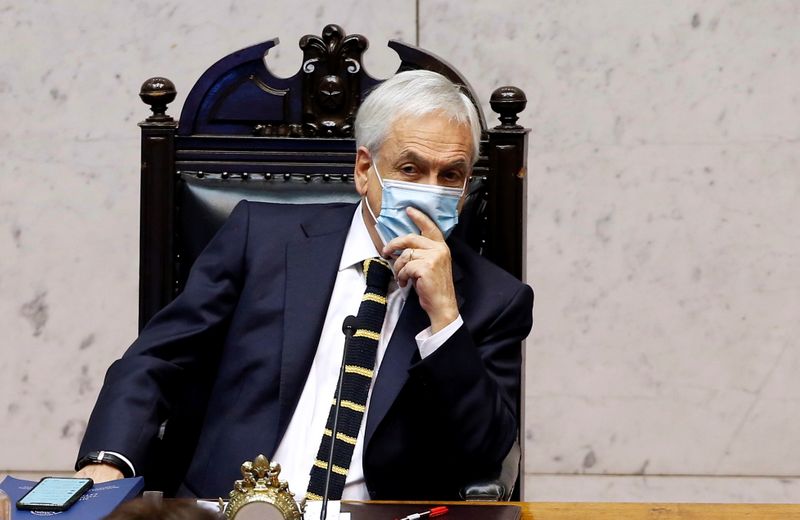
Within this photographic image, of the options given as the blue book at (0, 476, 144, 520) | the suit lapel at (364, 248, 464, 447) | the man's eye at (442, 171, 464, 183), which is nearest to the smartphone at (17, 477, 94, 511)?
the blue book at (0, 476, 144, 520)

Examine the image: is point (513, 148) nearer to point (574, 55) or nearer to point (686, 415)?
point (574, 55)

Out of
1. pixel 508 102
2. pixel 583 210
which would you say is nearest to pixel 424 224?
pixel 508 102

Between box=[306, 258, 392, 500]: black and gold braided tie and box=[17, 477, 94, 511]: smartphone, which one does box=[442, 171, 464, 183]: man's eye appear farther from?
box=[17, 477, 94, 511]: smartphone

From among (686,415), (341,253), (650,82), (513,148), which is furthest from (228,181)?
(686,415)

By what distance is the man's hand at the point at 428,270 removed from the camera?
213 centimetres

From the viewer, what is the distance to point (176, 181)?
8.45 ft

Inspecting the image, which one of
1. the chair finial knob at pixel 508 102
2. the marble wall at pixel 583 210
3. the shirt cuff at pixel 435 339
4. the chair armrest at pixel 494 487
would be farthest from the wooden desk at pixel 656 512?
the marble wall at pixel 583 210

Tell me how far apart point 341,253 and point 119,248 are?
144cm

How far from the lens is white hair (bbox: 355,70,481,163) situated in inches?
90.3

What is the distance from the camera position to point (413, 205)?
2248 mm

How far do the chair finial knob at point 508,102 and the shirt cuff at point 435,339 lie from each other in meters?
0.61

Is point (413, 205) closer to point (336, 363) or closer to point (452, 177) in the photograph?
point (452, 177)

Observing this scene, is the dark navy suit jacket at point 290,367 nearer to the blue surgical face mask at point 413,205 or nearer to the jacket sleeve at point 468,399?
the jacket sleeve at point 468,399

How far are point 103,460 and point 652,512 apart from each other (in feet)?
2.90
